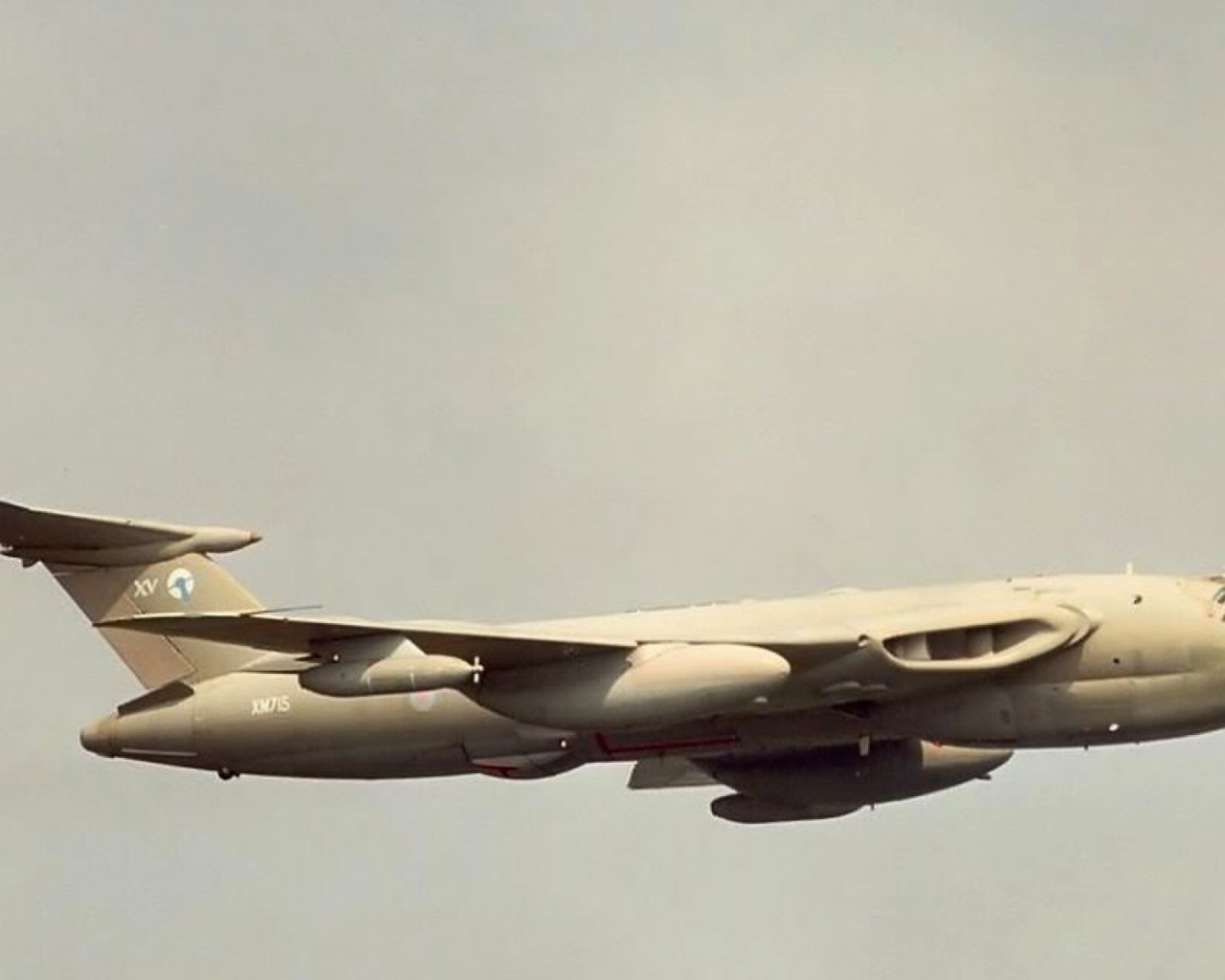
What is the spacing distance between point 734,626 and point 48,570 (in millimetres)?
11782

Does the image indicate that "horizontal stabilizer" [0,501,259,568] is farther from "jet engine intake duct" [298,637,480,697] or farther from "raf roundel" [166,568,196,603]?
"jet engine intake duct" [298,637,480,697]

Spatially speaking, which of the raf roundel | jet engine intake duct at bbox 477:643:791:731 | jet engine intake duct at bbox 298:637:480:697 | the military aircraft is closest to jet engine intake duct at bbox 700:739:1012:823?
the military aircraft

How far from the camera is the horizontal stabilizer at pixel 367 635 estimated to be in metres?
40.2

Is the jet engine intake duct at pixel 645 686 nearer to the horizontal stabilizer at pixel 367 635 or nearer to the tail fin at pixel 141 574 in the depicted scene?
the horizontal stabilizer at pixel 367 635

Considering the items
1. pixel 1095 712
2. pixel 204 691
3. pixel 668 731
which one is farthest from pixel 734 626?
pixel 204 691

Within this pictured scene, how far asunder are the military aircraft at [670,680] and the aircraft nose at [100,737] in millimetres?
41

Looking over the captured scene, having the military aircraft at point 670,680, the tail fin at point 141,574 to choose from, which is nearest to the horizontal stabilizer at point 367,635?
the military aircraft at point 670,680

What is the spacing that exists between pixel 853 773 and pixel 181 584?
11.1 metres

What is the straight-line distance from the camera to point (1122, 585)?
140 feet

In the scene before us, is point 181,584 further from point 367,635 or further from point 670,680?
point 670,680

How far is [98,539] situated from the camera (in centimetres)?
4750

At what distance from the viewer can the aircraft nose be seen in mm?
46062

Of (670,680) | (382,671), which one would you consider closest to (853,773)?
(670,680)

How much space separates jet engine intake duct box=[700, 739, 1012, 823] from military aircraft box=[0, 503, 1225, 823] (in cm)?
3
